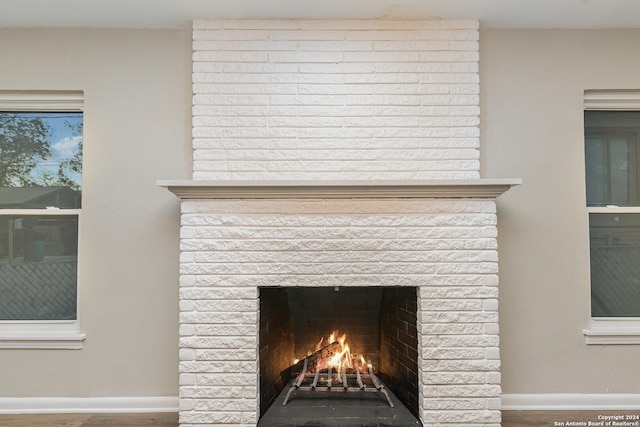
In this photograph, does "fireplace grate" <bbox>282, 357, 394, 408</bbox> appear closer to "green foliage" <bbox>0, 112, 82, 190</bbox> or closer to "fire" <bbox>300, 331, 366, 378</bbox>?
"fire" <bbox>300, 331, 366, 378</bbox>

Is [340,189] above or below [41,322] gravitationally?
above

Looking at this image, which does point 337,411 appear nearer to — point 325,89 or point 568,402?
point 568,402

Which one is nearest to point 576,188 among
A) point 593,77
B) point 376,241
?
point 593,77

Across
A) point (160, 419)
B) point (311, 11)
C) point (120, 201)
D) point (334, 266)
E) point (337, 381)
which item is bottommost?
point (160, 419)

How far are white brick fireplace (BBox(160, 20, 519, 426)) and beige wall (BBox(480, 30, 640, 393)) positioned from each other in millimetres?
251

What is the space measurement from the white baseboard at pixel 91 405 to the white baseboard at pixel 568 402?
6.25 ft

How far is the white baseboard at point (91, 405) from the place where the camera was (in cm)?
246

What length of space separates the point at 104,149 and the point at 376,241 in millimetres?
1638

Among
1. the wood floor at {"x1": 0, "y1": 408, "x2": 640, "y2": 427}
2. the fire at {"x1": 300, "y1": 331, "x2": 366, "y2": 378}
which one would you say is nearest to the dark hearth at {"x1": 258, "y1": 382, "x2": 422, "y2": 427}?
the fire at {"x1": 300, "y1": 331, "x2": 366, "y2": 378}

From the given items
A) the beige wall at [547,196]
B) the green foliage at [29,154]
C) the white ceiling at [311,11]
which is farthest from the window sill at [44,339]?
the beige wall at [547,196]

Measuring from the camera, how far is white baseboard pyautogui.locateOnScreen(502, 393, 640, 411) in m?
2.45

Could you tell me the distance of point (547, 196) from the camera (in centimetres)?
253

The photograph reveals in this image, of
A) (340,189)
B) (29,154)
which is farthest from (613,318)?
(29,154)

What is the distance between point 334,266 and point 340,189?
0.40 meters
